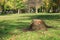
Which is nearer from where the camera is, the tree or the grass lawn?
the grass lawn

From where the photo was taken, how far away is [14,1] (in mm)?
89188

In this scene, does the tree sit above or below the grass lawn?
below

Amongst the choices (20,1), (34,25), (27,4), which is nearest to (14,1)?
(20,1)

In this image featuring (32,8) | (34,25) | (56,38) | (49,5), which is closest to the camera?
(56,38)

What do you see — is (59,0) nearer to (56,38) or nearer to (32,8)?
(56,38)

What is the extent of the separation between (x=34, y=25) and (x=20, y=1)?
7366cm

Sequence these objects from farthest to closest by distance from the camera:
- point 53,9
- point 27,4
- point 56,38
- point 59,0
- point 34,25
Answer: point 27,4 → point 53,9 → point 59,0 → point 34,25 → point 56,38

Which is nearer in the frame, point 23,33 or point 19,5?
point 23,33

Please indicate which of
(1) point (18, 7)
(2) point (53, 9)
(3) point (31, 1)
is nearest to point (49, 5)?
(2) point (53, 9)

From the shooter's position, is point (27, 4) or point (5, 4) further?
point (27, 4)

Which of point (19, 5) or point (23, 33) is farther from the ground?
point (23, 33)

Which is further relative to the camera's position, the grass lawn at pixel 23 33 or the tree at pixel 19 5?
the tree at pixel 19 5

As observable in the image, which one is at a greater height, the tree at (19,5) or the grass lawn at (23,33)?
Result: the grass lawn at (23,33)

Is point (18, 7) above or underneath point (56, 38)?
underneath
